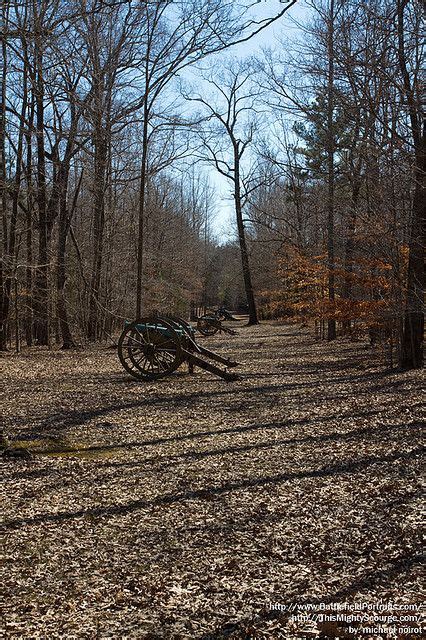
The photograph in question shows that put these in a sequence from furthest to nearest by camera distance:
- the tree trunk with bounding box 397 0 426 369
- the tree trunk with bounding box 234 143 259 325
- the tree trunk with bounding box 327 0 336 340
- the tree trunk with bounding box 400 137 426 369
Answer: the tree trunk with bounding box 234 143 259 325
the tree trunk with bounding box 327 0 336 340
the tree trunk with bounding box 400 137 426 369
the tree trunk with bounding box 397 0 426 369

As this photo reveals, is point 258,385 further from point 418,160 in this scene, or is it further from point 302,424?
point 418,160

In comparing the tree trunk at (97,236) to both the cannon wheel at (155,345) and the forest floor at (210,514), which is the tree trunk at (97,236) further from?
the forest floor at (210,514)

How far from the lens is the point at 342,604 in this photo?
3.24 metres

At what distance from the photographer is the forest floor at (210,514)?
10.8 ft

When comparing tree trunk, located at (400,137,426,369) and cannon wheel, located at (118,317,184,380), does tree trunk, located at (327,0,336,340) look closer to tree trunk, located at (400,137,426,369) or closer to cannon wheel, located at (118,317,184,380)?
tree trunk, located at (400,137,426,369)

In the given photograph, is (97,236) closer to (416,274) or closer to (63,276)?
(63,276)

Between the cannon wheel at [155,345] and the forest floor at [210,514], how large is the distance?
1909 millimetres

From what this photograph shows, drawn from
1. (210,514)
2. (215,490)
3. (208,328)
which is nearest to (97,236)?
(208,328)

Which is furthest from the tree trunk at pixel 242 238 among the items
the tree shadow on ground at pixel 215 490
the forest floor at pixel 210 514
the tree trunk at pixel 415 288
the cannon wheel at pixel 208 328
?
the tree shadow on ground at pixel 215 490

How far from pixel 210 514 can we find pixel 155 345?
7173 mm

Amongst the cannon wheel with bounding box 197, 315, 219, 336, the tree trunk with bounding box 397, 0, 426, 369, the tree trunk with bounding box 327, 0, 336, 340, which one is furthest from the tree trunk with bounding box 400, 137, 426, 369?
the cannon wheel with bounding box 197, 315, 219, 336

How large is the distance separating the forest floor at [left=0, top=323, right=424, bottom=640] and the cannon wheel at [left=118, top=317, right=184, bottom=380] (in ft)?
6.26

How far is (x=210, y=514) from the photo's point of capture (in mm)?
4750

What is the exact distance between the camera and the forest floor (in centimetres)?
328
